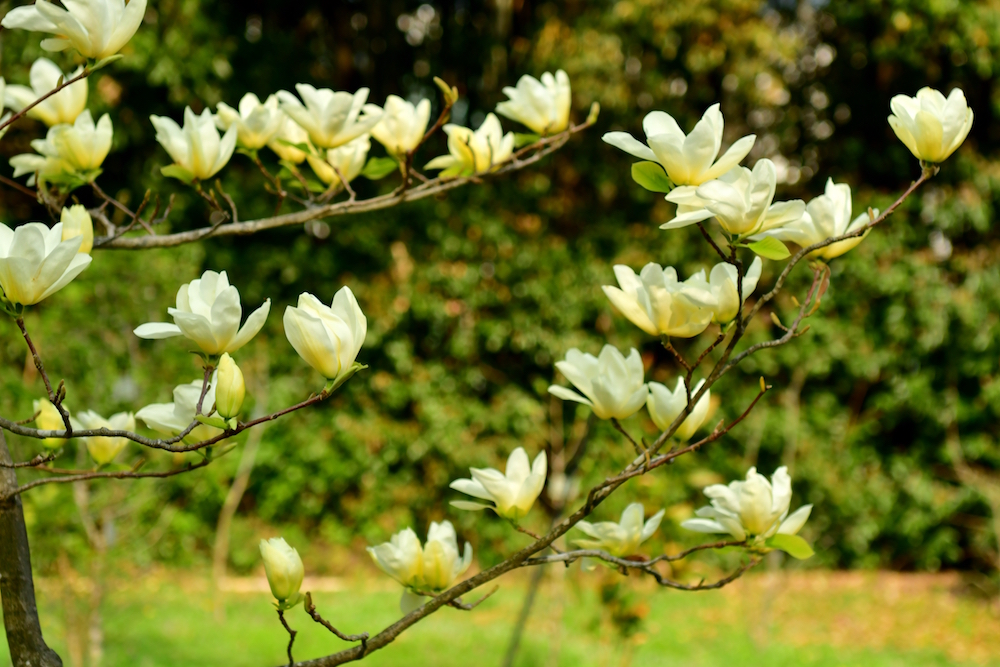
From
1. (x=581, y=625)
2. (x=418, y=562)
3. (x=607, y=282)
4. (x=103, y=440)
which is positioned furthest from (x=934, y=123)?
(x=607, y=282)

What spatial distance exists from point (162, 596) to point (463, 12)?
439 cm

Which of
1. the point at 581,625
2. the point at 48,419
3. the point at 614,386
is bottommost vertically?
the point at 581,625

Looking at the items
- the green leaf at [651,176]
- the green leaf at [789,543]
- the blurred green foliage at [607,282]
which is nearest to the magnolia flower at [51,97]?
the green leaf at [651,176]

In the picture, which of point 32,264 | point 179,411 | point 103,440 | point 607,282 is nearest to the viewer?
point 32,264

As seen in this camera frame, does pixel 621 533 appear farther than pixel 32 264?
Yes

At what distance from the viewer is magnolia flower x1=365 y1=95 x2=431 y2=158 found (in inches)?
40.1

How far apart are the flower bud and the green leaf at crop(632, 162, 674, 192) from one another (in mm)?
332

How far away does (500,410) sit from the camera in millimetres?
5402

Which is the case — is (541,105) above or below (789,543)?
above

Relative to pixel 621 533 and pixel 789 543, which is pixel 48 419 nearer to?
pixel 621 533

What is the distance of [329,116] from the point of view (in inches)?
36.5

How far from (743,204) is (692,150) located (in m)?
0.06

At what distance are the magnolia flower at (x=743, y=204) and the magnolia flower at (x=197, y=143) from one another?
54 cm

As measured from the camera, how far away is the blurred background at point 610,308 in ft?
17.0
